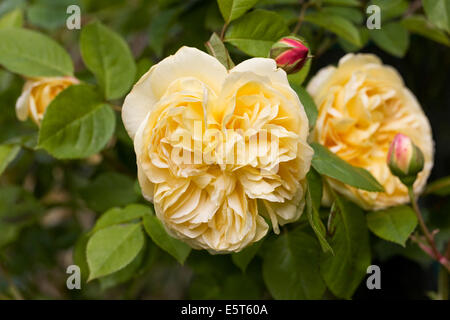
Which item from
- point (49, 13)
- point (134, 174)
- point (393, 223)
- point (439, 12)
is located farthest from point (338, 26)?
point (49, 13)

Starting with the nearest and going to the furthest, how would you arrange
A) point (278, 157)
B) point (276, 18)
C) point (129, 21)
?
point (278, 157), point (276, 18), point (129, 21)

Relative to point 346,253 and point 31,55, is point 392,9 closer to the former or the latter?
point 346,253

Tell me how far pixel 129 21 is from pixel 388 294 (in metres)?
0.62

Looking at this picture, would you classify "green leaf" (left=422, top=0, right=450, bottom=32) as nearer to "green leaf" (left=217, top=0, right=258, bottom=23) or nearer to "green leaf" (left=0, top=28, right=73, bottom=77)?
"green leaf" (left=217, top=0, right=258, bottom=23)

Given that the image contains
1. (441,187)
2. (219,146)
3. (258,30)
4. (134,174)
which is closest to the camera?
(219,146)

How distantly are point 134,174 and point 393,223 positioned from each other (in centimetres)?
35

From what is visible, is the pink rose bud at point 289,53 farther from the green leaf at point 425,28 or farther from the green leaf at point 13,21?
the green leaf at point 13,21

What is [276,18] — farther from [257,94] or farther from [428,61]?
[428,61]

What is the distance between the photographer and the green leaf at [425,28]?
24.3 inches

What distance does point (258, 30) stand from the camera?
0.48 metres

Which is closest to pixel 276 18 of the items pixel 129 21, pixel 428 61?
pixel 129 21

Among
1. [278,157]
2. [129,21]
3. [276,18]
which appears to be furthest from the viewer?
[129,21]

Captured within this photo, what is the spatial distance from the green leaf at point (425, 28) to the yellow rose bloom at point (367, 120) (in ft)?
0.34
